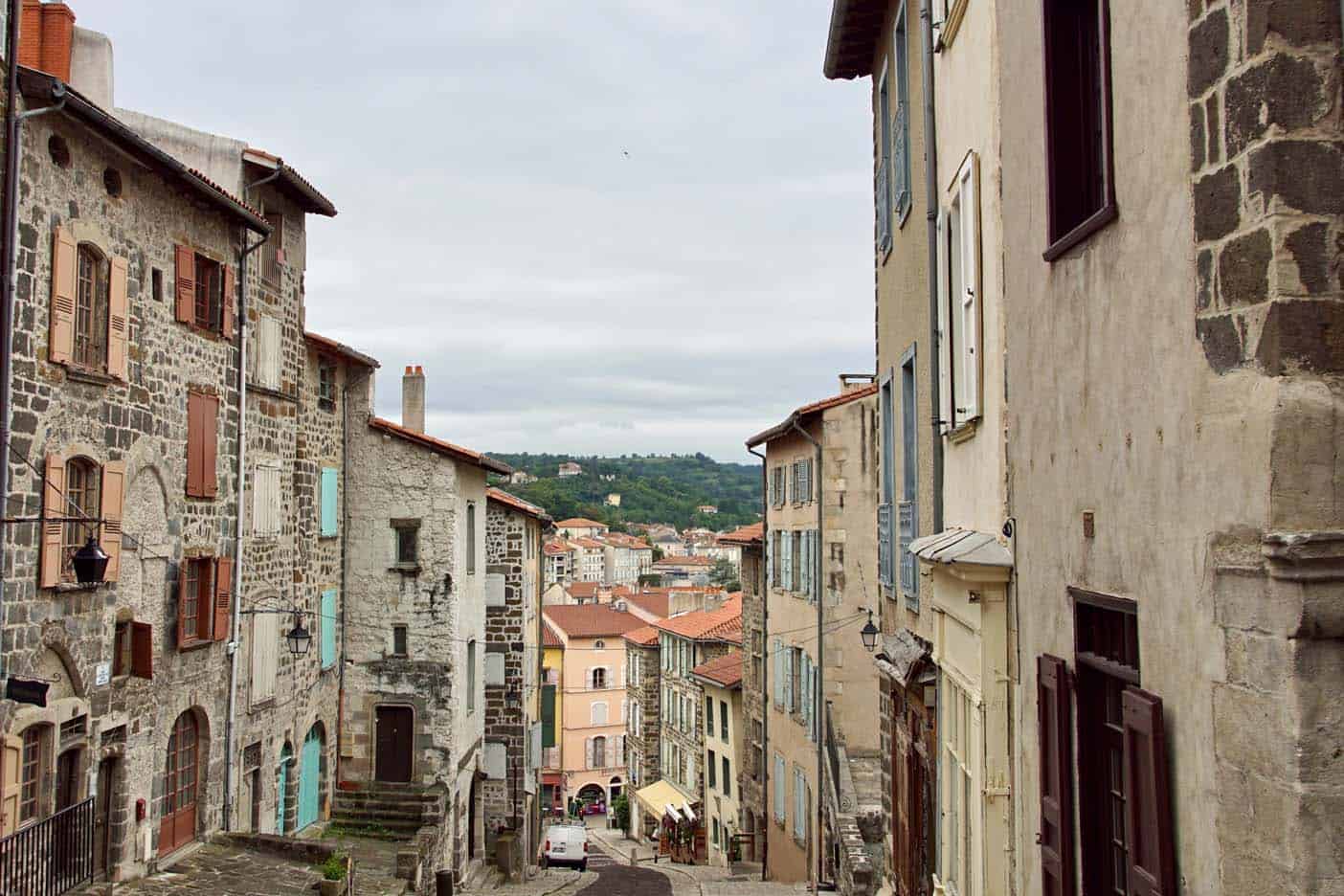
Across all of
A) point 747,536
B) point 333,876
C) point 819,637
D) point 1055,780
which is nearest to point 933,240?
point 1055,780

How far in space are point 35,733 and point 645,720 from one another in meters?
42.6

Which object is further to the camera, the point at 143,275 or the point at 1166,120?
the point at 143,275

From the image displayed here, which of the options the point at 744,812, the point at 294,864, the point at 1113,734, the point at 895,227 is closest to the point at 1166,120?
the point at 1113,734

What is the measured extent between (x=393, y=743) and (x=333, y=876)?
25.6ft

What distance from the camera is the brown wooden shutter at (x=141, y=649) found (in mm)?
16266

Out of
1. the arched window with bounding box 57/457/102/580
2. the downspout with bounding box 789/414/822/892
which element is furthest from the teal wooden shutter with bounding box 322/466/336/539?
the downspout with bounding box 789/414/822/892

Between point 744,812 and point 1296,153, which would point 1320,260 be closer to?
point 1296,153

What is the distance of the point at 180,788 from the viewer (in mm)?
18062

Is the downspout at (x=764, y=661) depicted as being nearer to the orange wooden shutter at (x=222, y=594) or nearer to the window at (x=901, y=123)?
the orange wooden shutter at (x=222, y=594)

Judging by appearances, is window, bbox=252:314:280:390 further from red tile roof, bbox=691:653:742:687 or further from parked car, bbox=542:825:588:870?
parked car, bbox=542:825:588:870

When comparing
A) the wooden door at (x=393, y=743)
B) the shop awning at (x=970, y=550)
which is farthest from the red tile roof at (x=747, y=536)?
the shop awning at (x=970, y=550)

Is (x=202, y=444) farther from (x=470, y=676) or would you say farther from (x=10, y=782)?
(x=470, y=676)

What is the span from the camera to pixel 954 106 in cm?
851

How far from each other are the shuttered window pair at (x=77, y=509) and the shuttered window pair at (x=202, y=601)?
2183 millimetres
